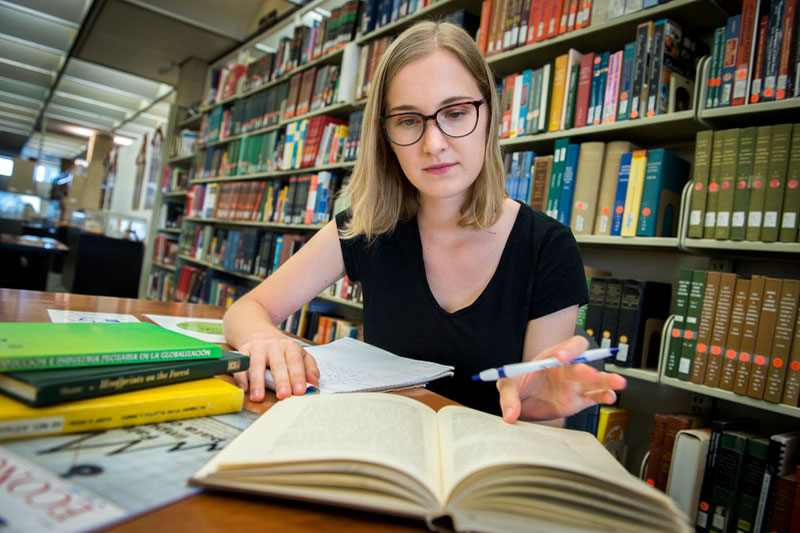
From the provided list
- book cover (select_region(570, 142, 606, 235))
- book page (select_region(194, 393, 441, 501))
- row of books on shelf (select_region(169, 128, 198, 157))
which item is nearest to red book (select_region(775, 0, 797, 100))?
book cover (select_region(570, 142, 606, 235))

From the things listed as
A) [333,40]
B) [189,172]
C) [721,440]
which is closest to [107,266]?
[189,172]

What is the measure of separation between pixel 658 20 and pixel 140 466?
5.87 feet

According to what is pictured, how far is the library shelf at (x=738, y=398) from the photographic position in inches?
46.7

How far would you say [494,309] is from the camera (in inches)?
42.3

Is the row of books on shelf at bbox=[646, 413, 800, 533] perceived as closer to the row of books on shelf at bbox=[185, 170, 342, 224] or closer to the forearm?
the forearm

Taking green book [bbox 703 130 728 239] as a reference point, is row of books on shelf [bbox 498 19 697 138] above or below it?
above

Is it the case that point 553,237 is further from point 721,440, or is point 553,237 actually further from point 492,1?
point 492,1

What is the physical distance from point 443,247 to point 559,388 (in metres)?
0.59

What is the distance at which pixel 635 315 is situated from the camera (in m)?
1.50

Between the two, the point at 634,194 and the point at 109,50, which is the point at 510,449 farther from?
the point at 109,50

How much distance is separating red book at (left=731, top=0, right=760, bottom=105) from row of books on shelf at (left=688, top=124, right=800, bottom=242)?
4.0 inches

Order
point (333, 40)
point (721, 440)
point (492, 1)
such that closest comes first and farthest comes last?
1. point (721, 440)
2. point (492, 1)
3. point (333, 40)

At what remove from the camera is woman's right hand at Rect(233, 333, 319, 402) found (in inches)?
26.9

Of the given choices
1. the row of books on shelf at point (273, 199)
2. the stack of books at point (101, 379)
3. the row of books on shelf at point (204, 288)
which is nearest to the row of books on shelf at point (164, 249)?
the row of books on shelf at point (204, 288)
